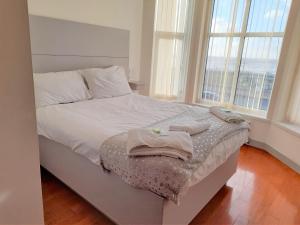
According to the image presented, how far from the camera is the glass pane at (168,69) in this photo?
3.69 m

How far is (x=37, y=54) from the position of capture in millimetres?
2371

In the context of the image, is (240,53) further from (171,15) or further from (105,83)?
(105,83)

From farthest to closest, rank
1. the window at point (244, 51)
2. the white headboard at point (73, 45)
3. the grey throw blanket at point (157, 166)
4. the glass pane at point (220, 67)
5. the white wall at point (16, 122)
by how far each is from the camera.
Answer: the glass pane at point (220, 67)
the window at point (244, 51)
the white headboard at point (73, 45)
the grey throw blanket at point (157, 166)
the white wall at point (16, 122)

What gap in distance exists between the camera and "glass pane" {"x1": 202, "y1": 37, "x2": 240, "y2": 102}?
3469 millimetres

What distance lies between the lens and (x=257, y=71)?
3.27 m

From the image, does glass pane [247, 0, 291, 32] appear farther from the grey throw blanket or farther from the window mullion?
the grey throw blanket

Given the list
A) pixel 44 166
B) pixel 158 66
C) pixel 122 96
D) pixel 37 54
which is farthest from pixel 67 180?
pixel 158 66

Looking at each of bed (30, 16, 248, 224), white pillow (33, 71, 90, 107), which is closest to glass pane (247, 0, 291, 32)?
bed (30, 16, 248, 224)

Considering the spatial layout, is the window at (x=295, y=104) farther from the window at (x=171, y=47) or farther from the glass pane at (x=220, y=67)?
the window at (x=171, y=47)

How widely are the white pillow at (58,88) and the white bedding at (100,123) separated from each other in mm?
104

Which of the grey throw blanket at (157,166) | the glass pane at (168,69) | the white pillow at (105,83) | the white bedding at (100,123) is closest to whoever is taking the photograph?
the grey throw blanket at (157,166)

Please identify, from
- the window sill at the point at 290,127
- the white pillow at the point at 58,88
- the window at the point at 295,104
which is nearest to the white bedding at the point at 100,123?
the white pillow at the point at 58,88

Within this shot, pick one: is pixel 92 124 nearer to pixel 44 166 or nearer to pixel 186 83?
pixel 44 166

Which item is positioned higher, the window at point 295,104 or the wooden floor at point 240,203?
the window at point 295,104
